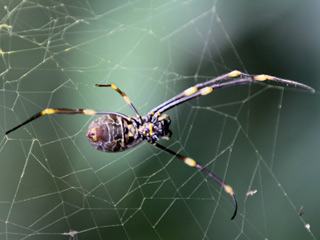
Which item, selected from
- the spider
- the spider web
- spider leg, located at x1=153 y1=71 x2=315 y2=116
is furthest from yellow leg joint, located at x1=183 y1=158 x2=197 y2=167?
spider leg, located at x1=153 y1=71 x2=315 y2=116

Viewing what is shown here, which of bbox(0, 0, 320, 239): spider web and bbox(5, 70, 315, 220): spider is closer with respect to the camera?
bbox(5, 70, 315, 220): spider

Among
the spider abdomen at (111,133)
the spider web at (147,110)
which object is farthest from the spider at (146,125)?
the spider web at (147,110)

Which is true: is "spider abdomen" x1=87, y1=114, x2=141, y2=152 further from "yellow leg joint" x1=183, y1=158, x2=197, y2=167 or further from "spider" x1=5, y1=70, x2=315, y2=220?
"yellow leg joint" x1=183, y1=158, x2=197, y2=167

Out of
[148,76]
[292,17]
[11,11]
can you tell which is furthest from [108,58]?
[292,17]

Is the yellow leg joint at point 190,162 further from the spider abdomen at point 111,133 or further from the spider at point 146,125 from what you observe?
the spider abdomen at point 111,133

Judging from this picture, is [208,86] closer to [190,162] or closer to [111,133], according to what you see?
[190,162]

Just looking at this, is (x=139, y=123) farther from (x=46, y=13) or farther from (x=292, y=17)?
(x=292, y=17)
